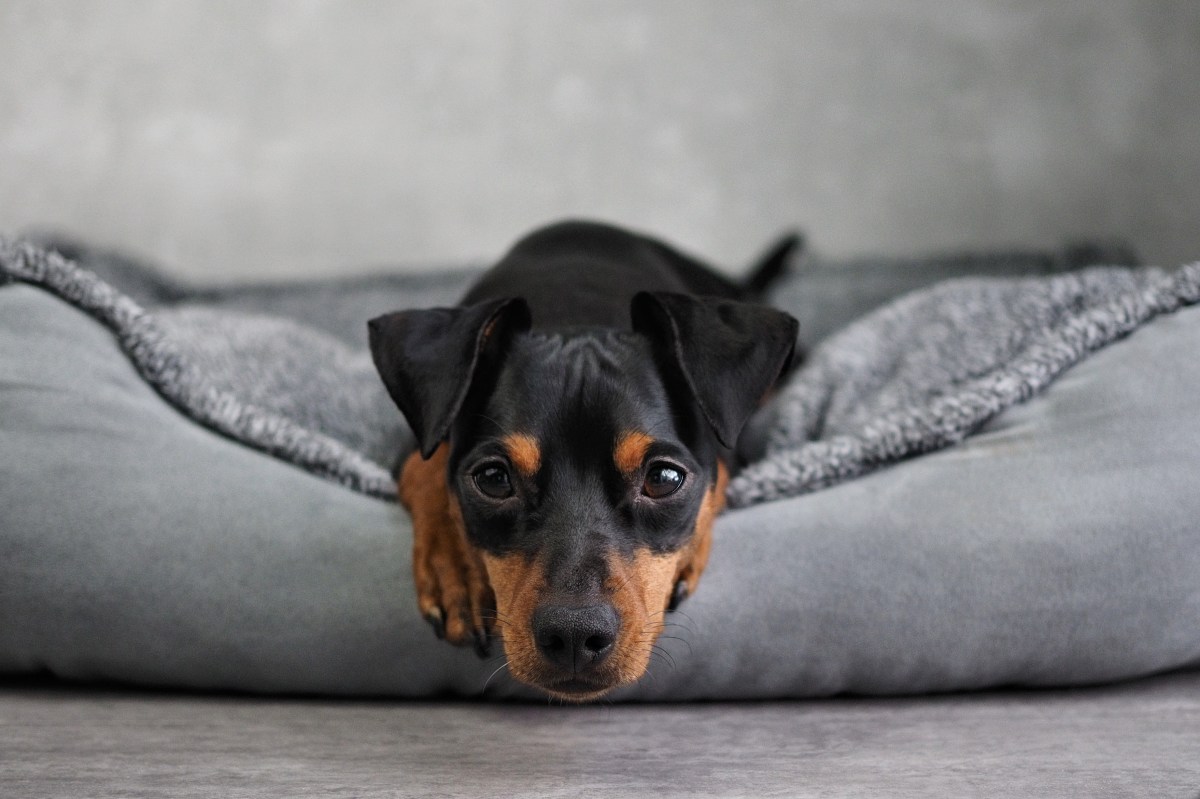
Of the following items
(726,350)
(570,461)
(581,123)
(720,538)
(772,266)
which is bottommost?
(720,538)

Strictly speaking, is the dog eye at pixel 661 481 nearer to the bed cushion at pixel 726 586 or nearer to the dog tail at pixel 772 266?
the bed cushion at pixel 726 586

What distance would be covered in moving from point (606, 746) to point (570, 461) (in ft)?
1.95

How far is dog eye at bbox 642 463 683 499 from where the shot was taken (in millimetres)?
2334

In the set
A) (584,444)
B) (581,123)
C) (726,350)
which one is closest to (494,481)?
(584,444)

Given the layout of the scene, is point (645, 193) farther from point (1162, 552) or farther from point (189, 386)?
point (1162, 552)

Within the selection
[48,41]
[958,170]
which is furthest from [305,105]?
[958,170]

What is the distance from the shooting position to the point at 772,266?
4.98 metres

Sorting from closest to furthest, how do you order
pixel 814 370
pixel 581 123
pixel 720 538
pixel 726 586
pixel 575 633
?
pixel 575 633 < pixel 726 586 < pixel 720 538 < pixel 814 370 < pixel 581 123

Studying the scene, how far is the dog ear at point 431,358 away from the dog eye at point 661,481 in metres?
0.44

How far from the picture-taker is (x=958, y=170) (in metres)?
5.54

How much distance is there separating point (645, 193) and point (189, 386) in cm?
312

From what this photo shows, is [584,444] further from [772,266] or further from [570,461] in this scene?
[772,266]

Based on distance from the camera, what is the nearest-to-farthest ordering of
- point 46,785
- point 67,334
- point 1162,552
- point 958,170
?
point 46,785, point 1162,552, point 67,334, point 958,170

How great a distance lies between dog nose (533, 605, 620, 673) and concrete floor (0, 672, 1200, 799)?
9.2 inches
